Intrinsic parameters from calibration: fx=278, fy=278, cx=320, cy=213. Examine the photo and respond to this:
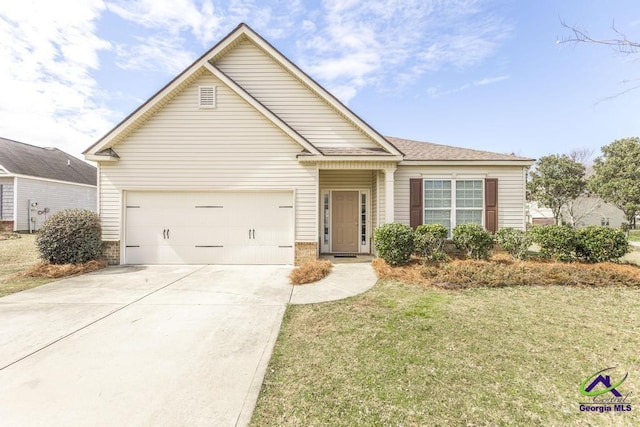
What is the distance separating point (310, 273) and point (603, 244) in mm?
7735

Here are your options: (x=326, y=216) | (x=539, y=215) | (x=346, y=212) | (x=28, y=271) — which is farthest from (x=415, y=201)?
(x=539, y=215)

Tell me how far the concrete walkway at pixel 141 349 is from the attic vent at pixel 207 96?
5.34 metres

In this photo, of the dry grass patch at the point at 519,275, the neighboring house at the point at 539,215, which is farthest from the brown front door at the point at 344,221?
the neighboring house at the point at 539,215

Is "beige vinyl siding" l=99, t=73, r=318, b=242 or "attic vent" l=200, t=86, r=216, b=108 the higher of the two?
"attic vent" l=200, t=86, r=216, b=108

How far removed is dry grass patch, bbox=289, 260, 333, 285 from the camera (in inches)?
262

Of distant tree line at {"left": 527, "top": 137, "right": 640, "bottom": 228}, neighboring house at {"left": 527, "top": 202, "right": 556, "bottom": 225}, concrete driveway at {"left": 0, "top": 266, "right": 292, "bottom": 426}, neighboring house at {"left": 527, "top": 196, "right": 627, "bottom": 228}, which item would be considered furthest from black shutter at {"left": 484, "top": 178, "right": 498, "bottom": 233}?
neighboring house at {"left": 527, "top": 202, "right": 556, "bottom": 225}

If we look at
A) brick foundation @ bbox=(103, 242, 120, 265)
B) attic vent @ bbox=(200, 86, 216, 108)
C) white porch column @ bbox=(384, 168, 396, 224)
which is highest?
attic vent @ bbox=(200, 86, 216, 108)

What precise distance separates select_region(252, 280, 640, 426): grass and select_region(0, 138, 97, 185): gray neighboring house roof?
75.6 ft

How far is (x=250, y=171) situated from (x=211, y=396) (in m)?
6.67

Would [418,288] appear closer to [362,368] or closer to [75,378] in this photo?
[362,368]

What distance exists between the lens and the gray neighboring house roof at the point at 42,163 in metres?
17.6

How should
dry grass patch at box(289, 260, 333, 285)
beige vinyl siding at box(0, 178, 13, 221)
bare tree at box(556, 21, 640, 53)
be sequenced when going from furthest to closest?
→ beige vinyl siding at box(0, 178, 13, 221), dry grass patch at box(289, 260, 333, 285), bare tree at box(556, 21, 640, 53)

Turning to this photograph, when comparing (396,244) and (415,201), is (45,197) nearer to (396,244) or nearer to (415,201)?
(396,244)

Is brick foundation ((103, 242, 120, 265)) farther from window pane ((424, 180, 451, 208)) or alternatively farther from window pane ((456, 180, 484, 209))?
window pane ((456, 180, 484, 209))
